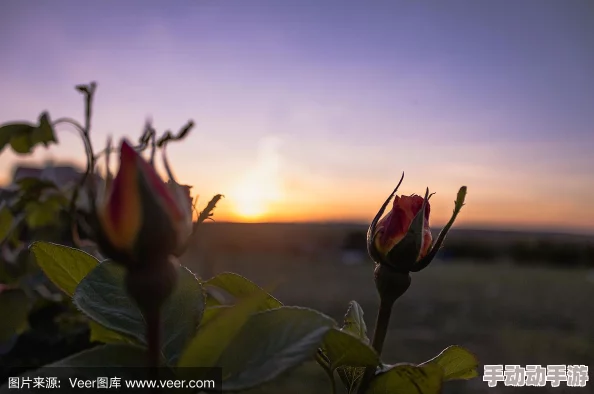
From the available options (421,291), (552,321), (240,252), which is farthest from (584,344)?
(240,252)

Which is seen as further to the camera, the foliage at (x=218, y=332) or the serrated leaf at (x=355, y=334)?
the serrated leaf at (x=355, y=334)

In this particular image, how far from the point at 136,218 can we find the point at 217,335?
62 mm

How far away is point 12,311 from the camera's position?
2.31 ft

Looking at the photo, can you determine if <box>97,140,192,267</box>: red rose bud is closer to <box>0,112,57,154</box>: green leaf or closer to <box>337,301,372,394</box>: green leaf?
<box>337,301,372,394</box>: green leaf

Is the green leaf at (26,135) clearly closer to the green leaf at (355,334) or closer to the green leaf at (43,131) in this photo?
the green leaf at (43,131)

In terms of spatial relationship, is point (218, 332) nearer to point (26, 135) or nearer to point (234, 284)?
point (234, 284)

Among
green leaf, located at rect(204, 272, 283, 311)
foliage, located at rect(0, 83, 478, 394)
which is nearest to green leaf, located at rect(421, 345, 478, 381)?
foliage, located at rect(0, 83, 478, 394)

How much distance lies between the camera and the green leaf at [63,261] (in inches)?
14.7

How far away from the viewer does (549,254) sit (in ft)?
44.4

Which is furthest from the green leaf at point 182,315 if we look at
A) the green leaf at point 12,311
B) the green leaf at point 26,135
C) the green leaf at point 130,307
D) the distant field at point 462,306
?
the distant field at point 462,306

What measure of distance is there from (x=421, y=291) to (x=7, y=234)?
7.06m

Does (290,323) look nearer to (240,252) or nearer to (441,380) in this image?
(441,380)

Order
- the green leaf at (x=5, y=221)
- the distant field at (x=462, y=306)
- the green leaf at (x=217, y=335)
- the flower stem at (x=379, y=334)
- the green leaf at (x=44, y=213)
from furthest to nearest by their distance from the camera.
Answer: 1. the distant field at (x=462, y=306)
2. the green leaf at (x=44, y=213)
3. the green leaf at (x=5, y=221)
4. the flower stem at (x=379, y=334)
5. the green leaf at (x=217, y=335)

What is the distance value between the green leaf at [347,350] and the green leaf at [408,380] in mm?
20
